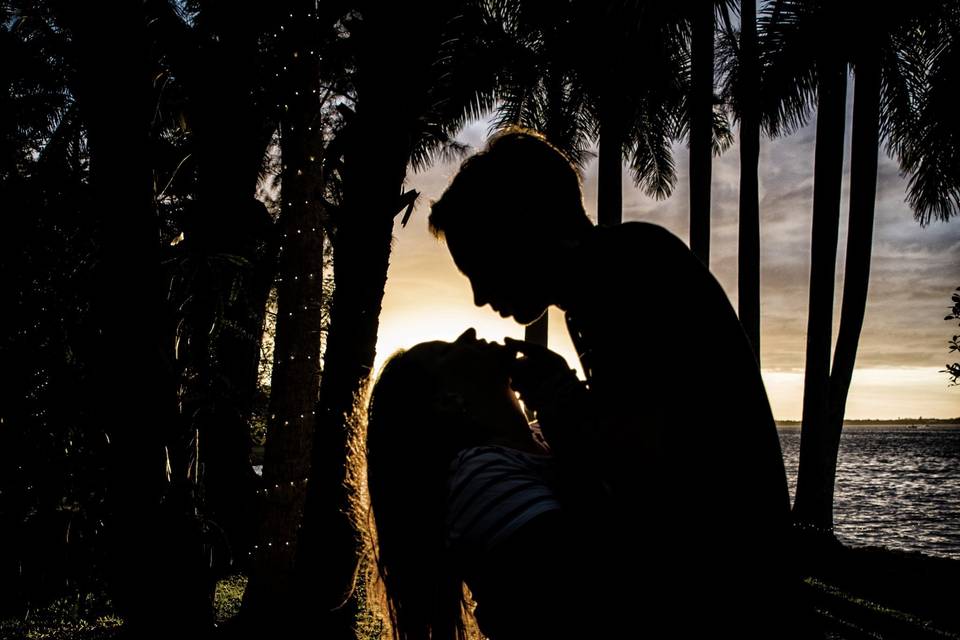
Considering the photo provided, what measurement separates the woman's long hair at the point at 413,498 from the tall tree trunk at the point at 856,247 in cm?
1227

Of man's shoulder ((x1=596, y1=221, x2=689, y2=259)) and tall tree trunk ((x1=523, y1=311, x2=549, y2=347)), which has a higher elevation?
tall tree trunk ((x1=523, y1=311, x2=549, y2=347))

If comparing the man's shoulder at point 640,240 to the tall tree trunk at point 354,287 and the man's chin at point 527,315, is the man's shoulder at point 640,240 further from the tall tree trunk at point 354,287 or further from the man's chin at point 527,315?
the tall tree trunk at point 354,287

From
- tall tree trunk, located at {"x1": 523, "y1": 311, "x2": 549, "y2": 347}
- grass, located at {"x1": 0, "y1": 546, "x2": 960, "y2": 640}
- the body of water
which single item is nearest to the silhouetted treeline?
grass, located at {"x1": 0, "y1": 546, "x2": 960, "y2": 640}

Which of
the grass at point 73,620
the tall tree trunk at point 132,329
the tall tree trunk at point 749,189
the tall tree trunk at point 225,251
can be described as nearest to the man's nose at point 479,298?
the tall tree trunk at point 132,329

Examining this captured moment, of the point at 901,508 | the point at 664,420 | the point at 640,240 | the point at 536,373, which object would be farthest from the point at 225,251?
the point at 901,508

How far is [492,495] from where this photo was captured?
112 centimetres

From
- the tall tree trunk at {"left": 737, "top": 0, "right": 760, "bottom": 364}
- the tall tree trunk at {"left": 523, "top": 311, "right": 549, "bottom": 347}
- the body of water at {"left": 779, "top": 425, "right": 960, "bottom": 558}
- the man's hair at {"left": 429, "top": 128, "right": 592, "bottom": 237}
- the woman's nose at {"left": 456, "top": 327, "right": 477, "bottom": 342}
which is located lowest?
the body of water at {"left": 779, "top": 425, "right": 960, "bottom": 558}

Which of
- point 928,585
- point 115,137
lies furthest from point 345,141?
point 928,585

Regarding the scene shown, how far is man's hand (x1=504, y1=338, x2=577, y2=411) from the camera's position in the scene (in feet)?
4.23

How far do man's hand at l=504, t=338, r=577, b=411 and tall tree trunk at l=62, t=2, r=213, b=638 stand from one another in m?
2.07

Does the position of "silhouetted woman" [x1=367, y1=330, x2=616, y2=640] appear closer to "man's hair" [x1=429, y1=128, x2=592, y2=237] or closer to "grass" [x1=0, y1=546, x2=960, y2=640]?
"man's hair" [x1=429, y1=128, x2=592, y2=237]

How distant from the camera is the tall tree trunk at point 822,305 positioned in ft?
39.4

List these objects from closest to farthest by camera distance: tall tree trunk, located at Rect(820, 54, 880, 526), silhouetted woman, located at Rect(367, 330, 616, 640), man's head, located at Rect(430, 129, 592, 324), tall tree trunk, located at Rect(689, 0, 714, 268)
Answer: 1. silhouetted woman, located at Rect(367, 330, 616, 640)
2. man's head, located at Rect(430, 129, 592, 324)
3. tall tree trunk, located at Rect(689, 0, 714, 268)
4. tall tree trunk, located at Rect(820, 54, 880, 526)

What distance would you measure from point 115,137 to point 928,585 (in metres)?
9.08
